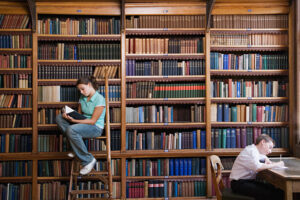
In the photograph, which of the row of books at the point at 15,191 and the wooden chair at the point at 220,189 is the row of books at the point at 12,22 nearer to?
the row of books at the point at 15,191

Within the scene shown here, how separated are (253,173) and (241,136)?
141 centimetres

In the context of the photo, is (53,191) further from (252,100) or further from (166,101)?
(252,100)

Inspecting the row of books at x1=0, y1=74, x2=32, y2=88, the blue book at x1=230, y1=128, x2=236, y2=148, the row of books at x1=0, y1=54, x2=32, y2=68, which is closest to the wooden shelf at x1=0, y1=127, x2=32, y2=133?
the row of books at x1=0, y1=74, x2=32, y2=88

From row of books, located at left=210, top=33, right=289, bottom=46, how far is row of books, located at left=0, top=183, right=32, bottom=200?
354 cm

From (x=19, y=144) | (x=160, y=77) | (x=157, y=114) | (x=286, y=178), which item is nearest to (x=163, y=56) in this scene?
(x=160, y=77)

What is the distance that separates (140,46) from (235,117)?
5.99 feet

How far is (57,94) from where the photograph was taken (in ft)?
16.9

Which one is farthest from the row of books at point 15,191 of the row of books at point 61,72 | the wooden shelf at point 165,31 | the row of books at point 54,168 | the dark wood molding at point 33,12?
the wooden shelf at point 165,31

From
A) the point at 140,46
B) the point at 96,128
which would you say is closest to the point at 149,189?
the point at 96,128

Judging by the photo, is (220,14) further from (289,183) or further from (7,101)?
(7,101)

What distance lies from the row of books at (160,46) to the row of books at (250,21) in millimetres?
383

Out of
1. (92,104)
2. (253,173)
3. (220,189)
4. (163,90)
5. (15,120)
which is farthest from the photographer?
(163,90)

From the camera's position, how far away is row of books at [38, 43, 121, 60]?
5.17m

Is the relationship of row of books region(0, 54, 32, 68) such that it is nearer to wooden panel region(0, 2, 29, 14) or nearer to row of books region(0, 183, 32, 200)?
wooden panel region(0, 2, 29, 14)
